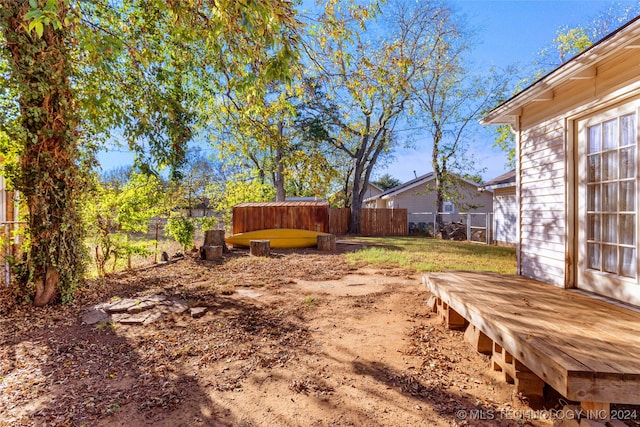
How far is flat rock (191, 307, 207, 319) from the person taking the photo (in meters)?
4.08

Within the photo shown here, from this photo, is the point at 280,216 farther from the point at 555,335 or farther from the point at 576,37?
the point at 576,37

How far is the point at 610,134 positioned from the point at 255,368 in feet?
13.2

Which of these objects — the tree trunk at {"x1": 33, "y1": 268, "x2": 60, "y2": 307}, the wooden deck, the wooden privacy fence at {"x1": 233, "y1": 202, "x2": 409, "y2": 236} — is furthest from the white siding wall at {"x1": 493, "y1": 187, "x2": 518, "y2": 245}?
the tree trunk at {"x1": 33, "y1": 268, "x2": 60, "y2": 307}

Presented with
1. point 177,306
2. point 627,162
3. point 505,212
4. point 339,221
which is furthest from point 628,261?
point 339,221

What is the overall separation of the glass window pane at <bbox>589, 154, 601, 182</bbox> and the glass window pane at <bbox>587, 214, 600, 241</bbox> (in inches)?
15.3

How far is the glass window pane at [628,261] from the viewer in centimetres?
282

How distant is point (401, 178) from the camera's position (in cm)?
4491

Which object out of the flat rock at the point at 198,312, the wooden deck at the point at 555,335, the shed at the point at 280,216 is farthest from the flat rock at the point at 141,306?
the shed at the point at 280,216

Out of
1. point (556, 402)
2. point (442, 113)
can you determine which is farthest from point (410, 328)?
point (442, 113)

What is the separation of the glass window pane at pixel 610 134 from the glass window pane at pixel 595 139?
0.18 ft

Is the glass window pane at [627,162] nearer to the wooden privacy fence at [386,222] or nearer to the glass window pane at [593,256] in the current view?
the glass window pane at [593,256]

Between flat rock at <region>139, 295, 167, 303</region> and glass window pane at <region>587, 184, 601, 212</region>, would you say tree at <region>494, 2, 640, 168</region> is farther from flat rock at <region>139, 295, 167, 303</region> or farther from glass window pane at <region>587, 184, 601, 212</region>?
flat rock at <region>139, 295, 167, 303</region>

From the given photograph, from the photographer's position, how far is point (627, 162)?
9.57 feet

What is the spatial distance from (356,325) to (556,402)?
195 cm
